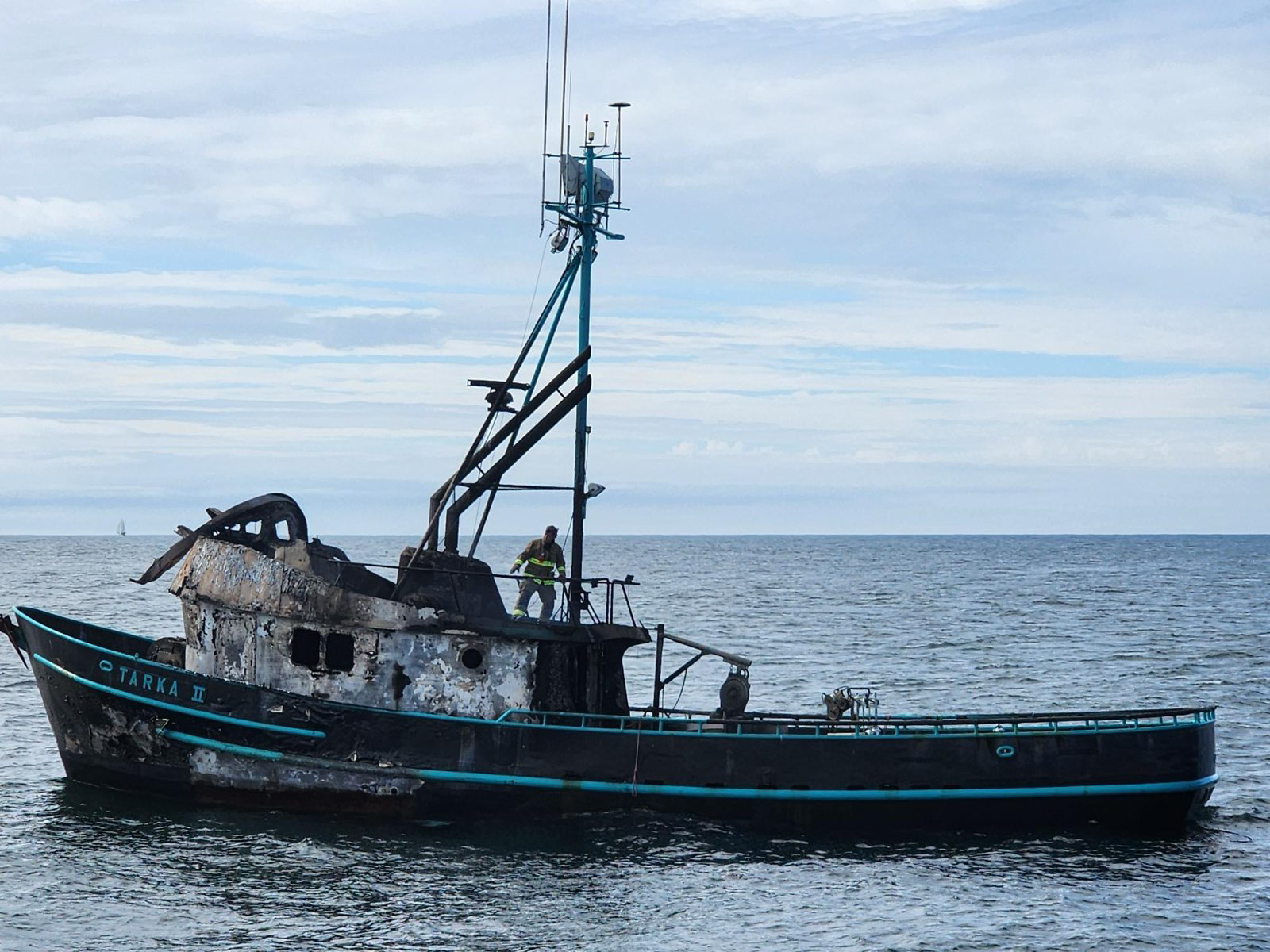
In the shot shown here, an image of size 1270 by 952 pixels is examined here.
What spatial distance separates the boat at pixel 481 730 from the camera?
19812mm

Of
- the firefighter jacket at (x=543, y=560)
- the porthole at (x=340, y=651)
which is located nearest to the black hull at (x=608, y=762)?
the porthole at (x=340, y=651)

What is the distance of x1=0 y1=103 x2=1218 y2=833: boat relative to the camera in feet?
65.0

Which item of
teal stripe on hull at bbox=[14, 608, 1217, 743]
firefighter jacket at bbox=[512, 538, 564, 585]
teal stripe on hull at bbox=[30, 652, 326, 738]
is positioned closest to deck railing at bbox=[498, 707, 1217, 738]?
teal stripe on hull at bbox=[14, 608, 1217, 743]

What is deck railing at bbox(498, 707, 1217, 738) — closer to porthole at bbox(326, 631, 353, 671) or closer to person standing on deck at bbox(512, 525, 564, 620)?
person standing on deck at bbox(512, 525, 564, 620)

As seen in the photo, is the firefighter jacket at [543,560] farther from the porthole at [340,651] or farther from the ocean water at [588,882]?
the ocean water at [588,882]

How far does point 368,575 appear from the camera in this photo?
20.3 metres

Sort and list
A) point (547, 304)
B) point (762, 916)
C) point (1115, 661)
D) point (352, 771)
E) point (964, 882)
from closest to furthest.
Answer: point (762, 916) < point (964, 882) < point (352, 771) < point (547, 304) < point (1115, 661)

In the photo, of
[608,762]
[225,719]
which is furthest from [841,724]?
[225,719]

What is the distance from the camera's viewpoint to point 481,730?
1977cm

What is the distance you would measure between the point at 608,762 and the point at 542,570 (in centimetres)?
285

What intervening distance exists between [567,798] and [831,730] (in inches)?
151

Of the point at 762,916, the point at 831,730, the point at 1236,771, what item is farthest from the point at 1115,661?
the point at 762,916

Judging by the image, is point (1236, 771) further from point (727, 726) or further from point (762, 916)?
point (762, 916)

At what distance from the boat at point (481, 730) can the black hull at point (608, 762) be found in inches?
1.2
